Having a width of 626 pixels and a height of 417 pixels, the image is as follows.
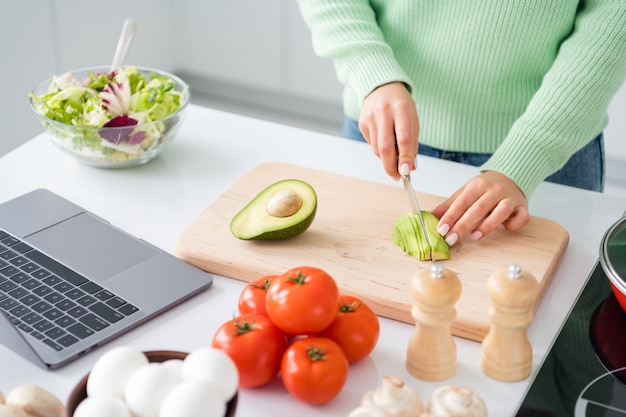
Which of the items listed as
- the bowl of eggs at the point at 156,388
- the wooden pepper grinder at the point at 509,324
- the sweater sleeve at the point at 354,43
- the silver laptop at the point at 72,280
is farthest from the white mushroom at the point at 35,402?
the sweater sleeve at the point at 354,43

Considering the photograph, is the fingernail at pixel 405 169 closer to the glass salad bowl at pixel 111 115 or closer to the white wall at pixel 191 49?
the glass salad bowl at pixel 111 115

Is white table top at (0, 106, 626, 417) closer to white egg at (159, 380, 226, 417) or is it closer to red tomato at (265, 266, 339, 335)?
red tomato at (265, 266, 339, 335)

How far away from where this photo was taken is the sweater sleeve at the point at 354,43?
1.45 metres

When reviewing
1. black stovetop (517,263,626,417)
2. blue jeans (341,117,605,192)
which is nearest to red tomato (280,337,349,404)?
black stovetop (517,263,626,417)

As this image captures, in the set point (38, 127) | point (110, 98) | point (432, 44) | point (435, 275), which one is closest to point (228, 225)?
point (110, 98)

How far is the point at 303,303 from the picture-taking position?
92 cm

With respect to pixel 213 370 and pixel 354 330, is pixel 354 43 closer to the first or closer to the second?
pixel 354 330

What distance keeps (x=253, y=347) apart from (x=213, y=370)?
15cm

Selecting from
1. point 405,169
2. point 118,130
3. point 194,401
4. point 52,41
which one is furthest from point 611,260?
point 52,41

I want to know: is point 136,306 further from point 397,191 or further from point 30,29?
point 30,29

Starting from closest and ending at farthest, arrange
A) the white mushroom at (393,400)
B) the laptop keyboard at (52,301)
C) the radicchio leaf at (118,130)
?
1. the white mushroom at (393,400)
2. the laptop keyboard at (52,301)
3. the radicchio leaf at (118,130)

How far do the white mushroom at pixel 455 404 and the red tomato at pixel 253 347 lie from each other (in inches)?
7.7

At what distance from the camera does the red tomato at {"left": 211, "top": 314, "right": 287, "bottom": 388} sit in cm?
92

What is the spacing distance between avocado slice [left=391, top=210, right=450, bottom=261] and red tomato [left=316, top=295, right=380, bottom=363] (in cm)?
23
